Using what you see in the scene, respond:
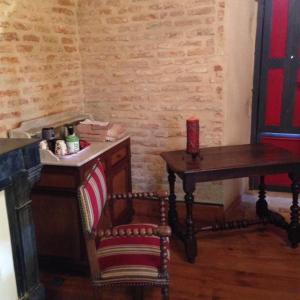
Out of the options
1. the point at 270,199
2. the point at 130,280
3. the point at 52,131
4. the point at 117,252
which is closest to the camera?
the point at 130,280

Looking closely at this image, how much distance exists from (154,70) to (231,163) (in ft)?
3.83

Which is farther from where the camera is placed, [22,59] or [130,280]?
[22,59]

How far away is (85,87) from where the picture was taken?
11.6ft

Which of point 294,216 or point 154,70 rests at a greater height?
point 154,70

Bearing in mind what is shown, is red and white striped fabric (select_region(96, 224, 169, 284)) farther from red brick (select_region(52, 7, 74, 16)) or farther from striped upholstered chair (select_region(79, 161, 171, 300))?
red brick (select_region(52, 7, 74, 16))

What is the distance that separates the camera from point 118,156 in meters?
3.06

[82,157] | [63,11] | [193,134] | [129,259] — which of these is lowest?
[129,259]

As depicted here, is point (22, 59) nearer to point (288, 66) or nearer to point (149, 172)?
point (149, 172)

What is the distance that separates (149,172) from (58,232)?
3.99ft

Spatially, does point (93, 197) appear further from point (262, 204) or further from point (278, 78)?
point (278, 78)

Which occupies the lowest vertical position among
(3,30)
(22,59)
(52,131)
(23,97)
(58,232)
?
(58,232)

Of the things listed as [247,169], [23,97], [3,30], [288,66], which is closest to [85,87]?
[23,97]

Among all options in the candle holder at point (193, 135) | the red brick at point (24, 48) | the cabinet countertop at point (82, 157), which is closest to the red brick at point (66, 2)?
the red brick at point (24, 48)

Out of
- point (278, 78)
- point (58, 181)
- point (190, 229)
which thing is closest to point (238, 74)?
point (278, 78)
